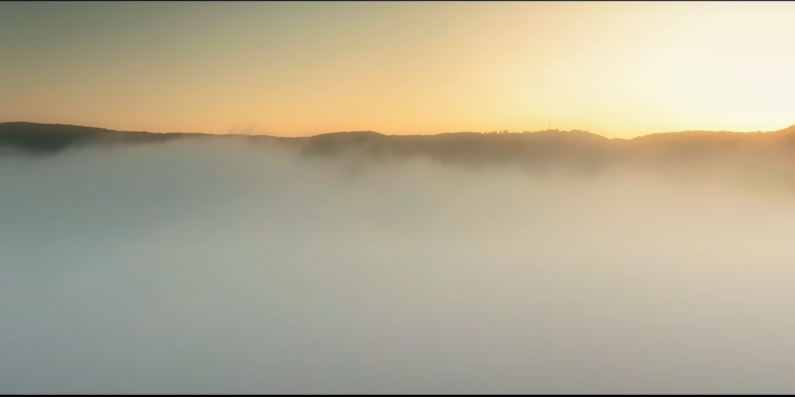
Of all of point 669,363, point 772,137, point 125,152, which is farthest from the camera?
point 669,363

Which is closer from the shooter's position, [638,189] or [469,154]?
[469,154]

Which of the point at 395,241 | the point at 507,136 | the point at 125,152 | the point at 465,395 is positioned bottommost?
the point at 465,395

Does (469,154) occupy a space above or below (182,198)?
above

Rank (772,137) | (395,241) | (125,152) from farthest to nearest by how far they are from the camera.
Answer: (395,241) → (772,137) → (125,152)

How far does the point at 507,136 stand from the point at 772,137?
278 centimetres

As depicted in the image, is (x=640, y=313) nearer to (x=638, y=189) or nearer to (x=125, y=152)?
(x=638, y=189)

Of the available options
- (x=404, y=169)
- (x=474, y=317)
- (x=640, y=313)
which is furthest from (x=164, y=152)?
(x=640, y=313)

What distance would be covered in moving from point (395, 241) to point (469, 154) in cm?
144

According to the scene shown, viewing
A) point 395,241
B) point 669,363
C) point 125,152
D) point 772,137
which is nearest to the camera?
point 125,152

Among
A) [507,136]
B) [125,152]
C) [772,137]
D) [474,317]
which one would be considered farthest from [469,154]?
[125,152]

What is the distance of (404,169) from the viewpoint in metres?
6.27

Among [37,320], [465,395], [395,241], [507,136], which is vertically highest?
[507,136]

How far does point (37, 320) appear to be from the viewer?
5438 mm

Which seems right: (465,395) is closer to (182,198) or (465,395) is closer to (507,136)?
(507,136)
